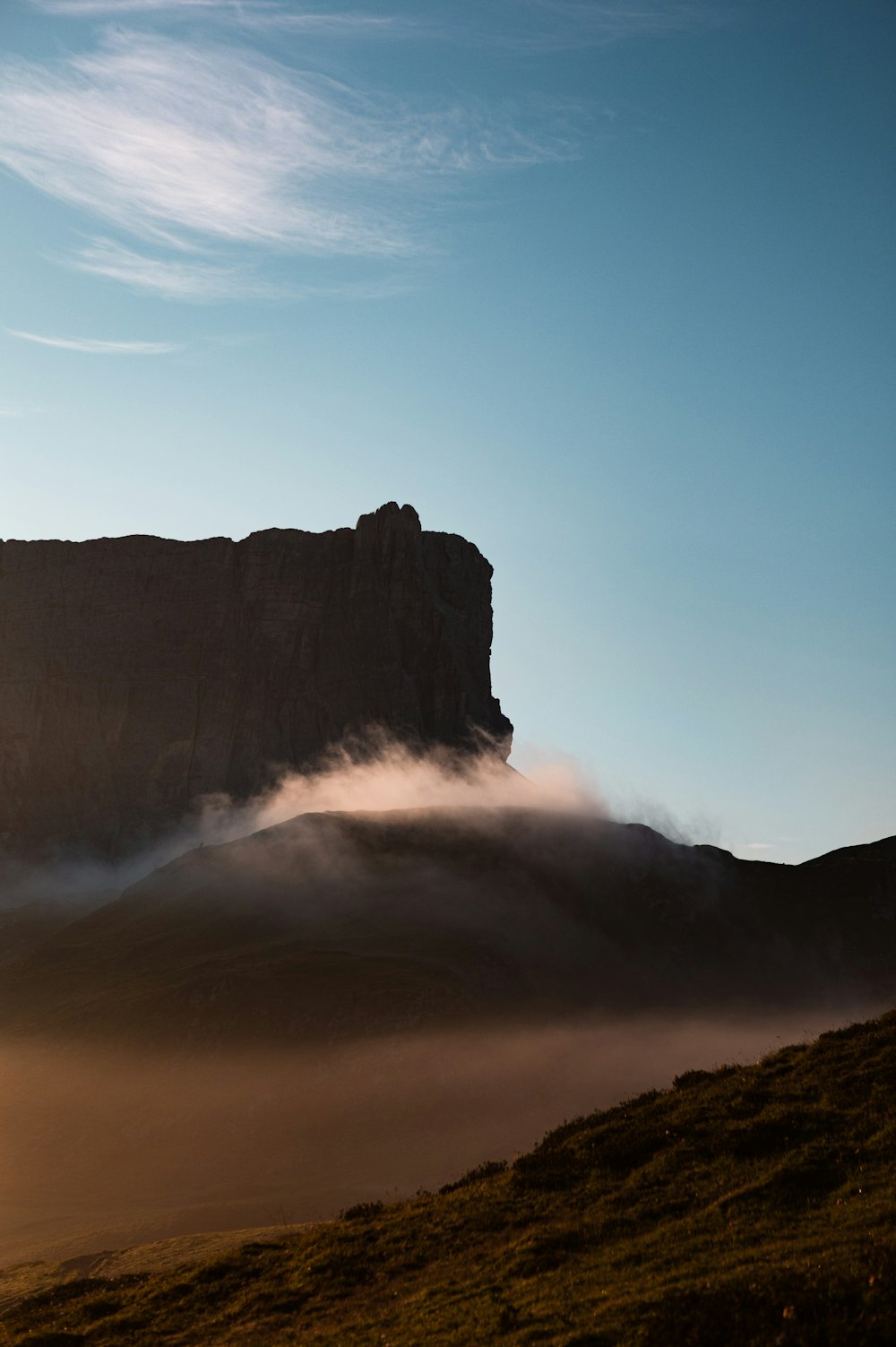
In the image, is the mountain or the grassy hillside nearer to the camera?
the grassy hillside

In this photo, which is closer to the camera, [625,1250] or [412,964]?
[625,1250]

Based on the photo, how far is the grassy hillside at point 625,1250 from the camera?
26.2 metres

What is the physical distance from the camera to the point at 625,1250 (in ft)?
106

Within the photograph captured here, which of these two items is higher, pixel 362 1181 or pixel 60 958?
pixel 60 958

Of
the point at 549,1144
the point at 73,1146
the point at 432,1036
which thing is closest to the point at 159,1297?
the point at 549,1144

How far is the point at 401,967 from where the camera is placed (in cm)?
15262

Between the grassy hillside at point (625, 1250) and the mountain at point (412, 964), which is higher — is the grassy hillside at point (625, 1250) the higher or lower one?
the lower one

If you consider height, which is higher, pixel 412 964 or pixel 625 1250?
pixel 412 964

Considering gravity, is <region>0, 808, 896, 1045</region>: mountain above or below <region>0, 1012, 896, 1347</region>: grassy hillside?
above

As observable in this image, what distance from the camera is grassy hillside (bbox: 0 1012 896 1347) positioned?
85.9 feet

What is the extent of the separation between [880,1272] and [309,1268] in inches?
752

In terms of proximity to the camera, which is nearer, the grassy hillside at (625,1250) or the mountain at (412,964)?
the grassy hillside at (625,1250)

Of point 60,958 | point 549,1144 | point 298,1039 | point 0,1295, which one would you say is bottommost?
point 0,1295

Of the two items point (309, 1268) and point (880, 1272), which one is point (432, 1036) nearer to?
point (309, 1268)
